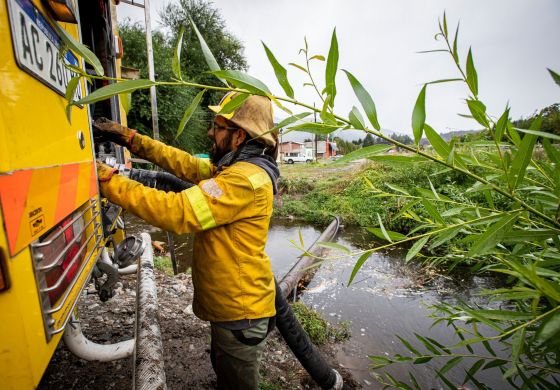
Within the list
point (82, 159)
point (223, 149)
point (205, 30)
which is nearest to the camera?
point (82, 159)

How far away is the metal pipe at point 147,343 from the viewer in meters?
1.33

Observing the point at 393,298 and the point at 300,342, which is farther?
the point at 393,298

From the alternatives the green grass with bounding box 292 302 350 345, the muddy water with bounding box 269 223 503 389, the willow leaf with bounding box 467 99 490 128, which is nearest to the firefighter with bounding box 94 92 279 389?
the willow leaf with bounding box 467 99 490 128

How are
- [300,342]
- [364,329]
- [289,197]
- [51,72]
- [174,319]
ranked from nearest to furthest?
[51,72], [300,342], [174,319], [364,329], [289,197]

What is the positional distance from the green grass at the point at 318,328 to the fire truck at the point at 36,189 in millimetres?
3068

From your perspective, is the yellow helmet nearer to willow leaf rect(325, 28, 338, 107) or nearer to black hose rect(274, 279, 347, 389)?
willow leaf rect(325, 28, 338, 107)

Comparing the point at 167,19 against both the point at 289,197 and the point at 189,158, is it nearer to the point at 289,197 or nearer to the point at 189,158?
the point at 289,197

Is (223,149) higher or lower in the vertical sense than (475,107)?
→ lower

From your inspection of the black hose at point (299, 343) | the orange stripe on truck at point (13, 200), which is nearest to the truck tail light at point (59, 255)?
the orange stripe on truck at point (13, 200)

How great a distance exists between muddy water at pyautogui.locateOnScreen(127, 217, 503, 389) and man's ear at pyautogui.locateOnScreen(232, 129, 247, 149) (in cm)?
214

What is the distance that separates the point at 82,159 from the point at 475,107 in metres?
1.72

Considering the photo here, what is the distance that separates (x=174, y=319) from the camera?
349cm

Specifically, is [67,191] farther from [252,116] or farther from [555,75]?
[555,75]

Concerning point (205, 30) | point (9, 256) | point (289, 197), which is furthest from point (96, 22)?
point (205, 30)
